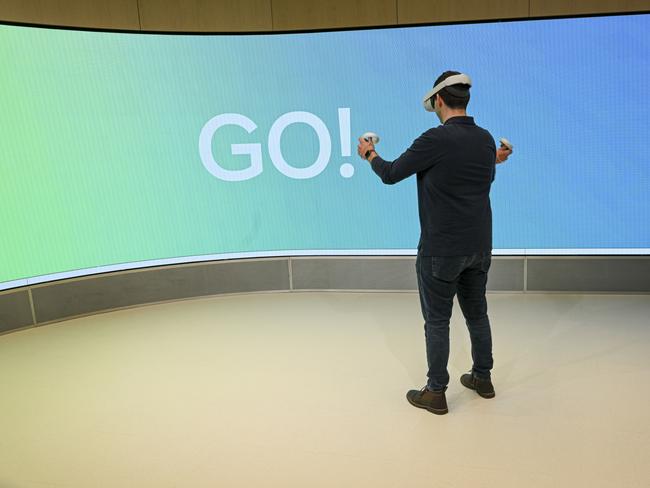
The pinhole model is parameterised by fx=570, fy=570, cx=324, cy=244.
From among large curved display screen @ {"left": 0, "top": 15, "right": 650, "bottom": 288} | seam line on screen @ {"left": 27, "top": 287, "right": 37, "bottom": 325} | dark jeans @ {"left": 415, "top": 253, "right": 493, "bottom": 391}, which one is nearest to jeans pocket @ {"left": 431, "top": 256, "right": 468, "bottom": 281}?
dark jeans @ {"left": 415, "top": 253, "right": 493, "bottom": 391}

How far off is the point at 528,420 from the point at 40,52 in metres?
3.69

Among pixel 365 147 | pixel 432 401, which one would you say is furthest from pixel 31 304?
pixel 432 401

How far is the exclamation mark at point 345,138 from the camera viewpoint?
4254 mm

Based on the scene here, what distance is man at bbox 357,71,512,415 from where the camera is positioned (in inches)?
91.1

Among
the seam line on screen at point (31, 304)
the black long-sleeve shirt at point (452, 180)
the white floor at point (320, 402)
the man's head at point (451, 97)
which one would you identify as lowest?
the white floor at point (320, 402)

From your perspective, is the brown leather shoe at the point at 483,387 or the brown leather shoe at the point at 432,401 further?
the brown leather shoe at the point at 483,387

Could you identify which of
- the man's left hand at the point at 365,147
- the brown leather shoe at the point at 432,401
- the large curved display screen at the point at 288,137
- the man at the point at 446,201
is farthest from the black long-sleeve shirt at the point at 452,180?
the large curved display screen at the point at 288,137

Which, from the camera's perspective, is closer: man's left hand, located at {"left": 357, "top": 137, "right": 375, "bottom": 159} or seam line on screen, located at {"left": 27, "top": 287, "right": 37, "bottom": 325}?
man's left hand, located at {"left": 357, "top": 137, "right": 375, "bottom": 159}

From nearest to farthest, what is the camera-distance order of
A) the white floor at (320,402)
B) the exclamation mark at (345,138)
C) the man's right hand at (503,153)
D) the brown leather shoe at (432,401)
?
the white floor at (320,402) < the brown leather shoe at (432,401) < the man's right hand at (503,153) < the exclamation mark at (345,138)

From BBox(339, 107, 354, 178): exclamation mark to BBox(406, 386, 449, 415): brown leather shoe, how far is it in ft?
7.04

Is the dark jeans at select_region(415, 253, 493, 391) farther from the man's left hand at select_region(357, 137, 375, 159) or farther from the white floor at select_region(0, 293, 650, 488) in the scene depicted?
the man's left hand at select_region(357, 137, 375, 159)

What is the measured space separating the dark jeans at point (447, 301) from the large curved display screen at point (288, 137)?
5.86 feet

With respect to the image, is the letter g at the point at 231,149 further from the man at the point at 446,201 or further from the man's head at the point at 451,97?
the man's head at the point at 451,97

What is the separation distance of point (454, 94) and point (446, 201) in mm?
442
